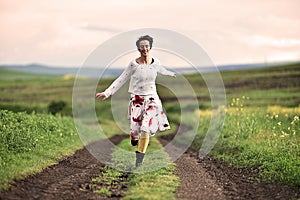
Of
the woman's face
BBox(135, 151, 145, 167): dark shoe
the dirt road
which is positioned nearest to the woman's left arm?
the woman's face

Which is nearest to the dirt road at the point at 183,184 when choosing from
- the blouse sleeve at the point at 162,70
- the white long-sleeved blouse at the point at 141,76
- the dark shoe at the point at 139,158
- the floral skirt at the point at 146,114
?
the dark shoe at the point at 139,158

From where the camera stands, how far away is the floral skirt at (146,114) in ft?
43.0

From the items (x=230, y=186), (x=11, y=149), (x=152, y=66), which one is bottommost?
(x=230, y=186)

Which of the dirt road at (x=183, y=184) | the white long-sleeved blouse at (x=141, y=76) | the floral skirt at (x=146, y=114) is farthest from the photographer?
the floral skirt at (x=146, y=114)

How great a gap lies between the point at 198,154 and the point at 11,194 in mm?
10096

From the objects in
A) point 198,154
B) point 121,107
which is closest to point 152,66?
point 198,154

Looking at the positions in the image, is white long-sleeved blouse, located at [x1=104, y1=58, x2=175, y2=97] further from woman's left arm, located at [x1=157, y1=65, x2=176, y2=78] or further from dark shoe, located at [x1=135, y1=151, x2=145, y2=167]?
dark shoe, located at [x1=135, y1=151, x2=145, y2=167]

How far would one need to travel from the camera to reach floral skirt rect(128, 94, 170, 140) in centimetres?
1310

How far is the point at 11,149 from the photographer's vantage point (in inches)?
532

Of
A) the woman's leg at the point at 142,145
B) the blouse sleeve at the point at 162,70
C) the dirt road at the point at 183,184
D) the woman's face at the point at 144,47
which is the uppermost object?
the woman's face at the point at 144,47

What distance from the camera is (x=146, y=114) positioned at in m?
13.1

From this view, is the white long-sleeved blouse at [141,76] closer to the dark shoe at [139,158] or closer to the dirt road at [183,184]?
the dark shoe at [139,158]

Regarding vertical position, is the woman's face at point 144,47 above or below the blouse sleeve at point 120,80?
above

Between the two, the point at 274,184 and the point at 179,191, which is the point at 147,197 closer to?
the point at 179,191
